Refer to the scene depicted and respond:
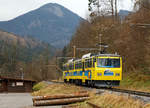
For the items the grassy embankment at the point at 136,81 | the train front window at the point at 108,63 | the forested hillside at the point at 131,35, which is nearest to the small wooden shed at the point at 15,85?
the forested hillside at the point at 131,35

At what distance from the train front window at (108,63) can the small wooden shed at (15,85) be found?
27652mm

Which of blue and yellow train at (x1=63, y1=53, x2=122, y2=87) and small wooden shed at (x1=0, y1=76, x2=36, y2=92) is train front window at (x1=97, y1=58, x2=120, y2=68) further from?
small wooden shed at (x1=0, y1=76, x2=36, y2=92)

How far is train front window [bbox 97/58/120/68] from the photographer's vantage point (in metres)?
23.3

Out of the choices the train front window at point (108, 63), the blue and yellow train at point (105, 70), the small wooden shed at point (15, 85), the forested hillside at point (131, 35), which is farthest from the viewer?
the small wooden shed at point (15, 85)

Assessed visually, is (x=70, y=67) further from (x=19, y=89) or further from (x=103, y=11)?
(x=19, y=89)

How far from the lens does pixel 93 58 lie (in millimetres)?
23922

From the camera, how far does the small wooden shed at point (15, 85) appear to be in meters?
47.8

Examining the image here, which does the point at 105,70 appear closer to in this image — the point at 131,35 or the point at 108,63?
the point at 108,63

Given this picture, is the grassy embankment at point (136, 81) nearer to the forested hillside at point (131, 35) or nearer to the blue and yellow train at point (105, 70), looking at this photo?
the forested hillside at point (131, 35)


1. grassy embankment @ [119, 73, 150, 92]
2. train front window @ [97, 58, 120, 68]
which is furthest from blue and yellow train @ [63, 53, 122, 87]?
grassy embankment @ [119, 73, 150, 92]

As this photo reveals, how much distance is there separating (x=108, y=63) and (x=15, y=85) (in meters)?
31.2

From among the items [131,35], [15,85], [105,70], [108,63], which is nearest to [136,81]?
[131,35]

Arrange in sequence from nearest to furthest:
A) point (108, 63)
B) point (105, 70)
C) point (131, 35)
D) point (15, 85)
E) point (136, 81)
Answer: point (105, 70) < point (108, 63) < point (136, 81) < point (131, 35) < point (15, 85)

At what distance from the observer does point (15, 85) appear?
168ft
